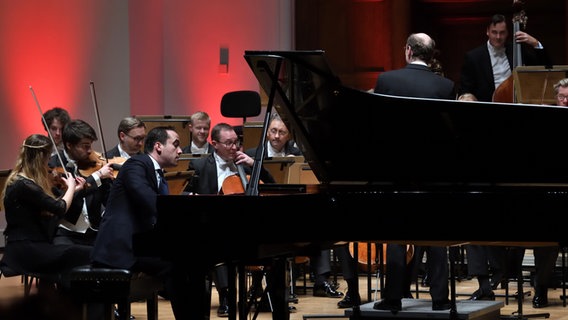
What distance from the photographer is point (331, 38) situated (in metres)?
10.1

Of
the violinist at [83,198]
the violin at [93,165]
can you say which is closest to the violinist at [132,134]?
the violin at [93,165]

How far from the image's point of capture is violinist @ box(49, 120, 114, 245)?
555cm

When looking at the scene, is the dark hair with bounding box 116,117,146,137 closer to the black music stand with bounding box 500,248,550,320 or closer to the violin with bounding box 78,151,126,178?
the violin with bounding box 78,151,126,178

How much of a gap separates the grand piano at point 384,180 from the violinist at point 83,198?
1759 mm

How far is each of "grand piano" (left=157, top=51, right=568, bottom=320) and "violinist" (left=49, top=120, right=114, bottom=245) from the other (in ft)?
5.77

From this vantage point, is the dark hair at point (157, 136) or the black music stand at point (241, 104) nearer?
the dark hair at point (157, 136)

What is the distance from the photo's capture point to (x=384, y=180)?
411 cm

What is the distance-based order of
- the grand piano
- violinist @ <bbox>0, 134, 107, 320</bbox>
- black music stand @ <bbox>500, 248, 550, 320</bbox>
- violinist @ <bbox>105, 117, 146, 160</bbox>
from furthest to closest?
violinist @ <bbox>105, 117, 146, 160</bbox> < black music stand @ <bbox>500, 248, 550, 320</bbox> < violinist @ <bbox>0, 134, 107, 320</bbox> < the grand piano

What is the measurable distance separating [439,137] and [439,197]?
0.33 meters

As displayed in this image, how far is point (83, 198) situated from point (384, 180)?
210 cm

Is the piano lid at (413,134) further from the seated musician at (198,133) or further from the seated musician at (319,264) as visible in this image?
the seated musician at (198,133)

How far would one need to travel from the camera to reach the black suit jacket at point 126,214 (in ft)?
15.4

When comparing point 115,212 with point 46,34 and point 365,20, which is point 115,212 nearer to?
point 46,34

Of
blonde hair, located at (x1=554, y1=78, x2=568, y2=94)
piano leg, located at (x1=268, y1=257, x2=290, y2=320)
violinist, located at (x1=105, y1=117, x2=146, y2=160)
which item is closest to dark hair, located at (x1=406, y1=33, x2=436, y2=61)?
blonde hair, located at (x1=554, y1=78, x2=568, y2=94)
